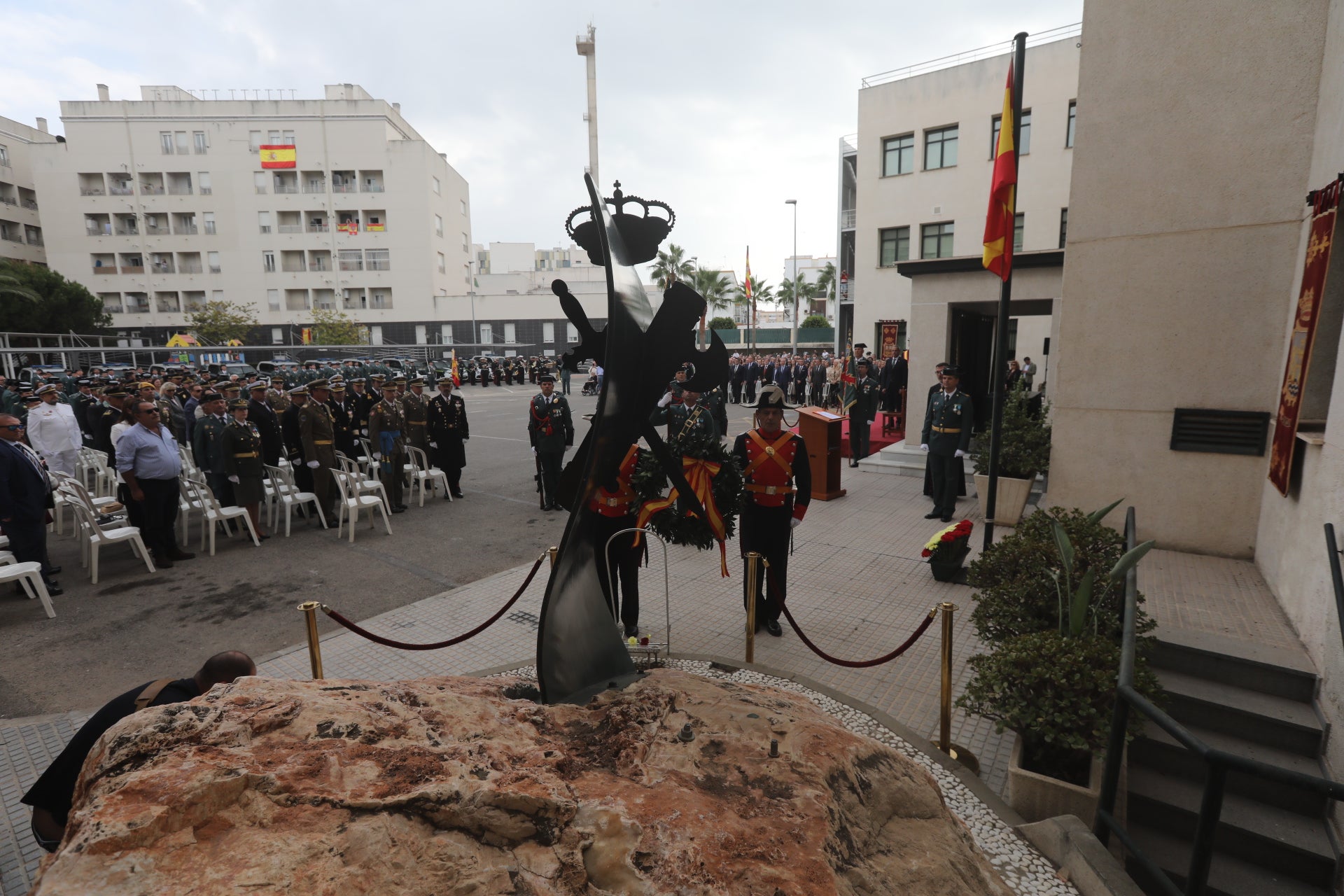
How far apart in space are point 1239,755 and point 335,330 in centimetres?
5393

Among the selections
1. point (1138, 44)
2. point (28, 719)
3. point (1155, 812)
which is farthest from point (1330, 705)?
point (28, 719)

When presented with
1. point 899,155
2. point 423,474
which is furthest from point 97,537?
point 899,155

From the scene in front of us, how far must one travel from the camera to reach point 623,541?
5.62 meters

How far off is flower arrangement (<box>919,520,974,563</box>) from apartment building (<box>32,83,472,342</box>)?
176 feet

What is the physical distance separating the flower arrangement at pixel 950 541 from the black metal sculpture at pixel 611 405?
11.6ft

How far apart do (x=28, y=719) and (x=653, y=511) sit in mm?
4686

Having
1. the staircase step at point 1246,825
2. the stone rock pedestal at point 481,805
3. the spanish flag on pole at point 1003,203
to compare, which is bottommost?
the staircase step at point 1246,825

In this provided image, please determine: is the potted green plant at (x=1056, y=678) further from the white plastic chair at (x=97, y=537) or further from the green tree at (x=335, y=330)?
the green tree at (x=335, y=330)

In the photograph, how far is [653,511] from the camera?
5.17 metres

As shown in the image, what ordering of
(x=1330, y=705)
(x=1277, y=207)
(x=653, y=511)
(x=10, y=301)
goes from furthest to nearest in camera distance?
(x=10, y=301) < (x=1277, y=207) < (x=653, y=511) < (x=1330, y=705)

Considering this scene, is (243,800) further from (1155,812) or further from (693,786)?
(1155,812)

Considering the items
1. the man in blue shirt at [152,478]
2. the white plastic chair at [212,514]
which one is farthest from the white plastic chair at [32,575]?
the white plastic chair at [212,514]

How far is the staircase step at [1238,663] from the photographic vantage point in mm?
4039

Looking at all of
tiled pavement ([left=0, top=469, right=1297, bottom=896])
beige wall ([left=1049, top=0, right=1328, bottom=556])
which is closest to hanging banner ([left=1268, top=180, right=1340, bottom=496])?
beige wall ([left=1049, top=0, right=1328, bottom=556])
